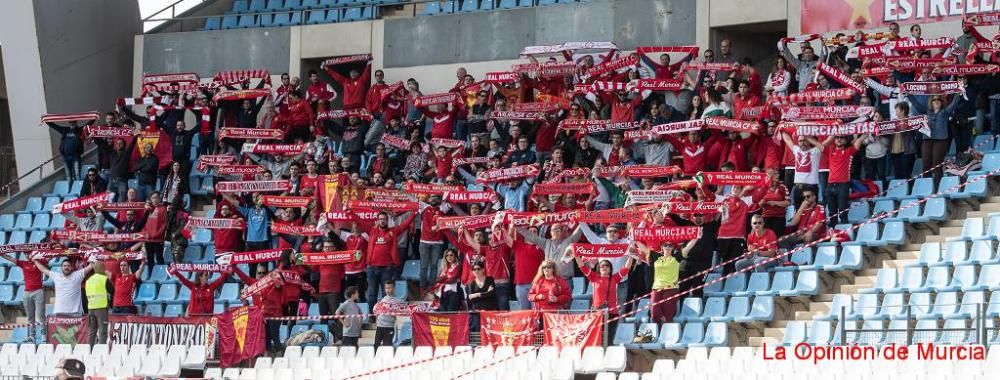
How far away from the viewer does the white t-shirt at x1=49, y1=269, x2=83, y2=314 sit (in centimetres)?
2397

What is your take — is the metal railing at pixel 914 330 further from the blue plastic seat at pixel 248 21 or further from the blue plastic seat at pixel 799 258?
the blue plastic seat at pixel 248 21

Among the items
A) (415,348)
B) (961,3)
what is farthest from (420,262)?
(961,3)

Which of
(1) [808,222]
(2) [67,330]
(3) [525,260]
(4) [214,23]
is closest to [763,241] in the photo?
(1) [808,222]

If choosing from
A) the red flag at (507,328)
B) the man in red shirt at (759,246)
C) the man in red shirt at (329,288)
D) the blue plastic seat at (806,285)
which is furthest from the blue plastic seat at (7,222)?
the blue plastic seat at (806,285)

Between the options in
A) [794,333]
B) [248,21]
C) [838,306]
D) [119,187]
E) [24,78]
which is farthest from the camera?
[248,21]

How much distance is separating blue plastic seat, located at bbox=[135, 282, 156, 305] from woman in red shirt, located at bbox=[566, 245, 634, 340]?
25.2 feet

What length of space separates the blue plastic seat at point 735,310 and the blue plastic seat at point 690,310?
0.77 ft

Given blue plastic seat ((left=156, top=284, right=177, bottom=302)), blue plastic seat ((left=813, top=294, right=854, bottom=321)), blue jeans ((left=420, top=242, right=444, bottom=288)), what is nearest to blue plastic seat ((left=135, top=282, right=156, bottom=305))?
blue plastic seat ((left=156, top=284, right=177, bottom=302))

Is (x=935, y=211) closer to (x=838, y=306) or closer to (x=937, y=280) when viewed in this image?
(x=937, y=280)

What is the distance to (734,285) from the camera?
2055 cm

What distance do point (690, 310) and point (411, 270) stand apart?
4.86m

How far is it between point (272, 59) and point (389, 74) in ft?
7.54

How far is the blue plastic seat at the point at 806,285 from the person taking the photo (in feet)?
65.5

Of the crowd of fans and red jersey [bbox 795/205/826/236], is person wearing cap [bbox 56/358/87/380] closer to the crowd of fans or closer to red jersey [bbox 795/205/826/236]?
the crowd of fans
